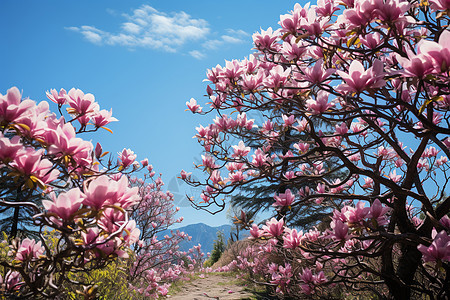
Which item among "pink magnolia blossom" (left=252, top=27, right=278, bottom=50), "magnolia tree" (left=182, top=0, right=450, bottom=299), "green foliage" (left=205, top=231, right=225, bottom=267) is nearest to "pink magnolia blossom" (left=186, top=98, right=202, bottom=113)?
"magnolia tree" (left=182, top=0, right=450, bottom=299)

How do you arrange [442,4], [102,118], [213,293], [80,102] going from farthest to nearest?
[213,293], [102,118], [80,102], [442,4]

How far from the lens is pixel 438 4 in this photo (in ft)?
4.96

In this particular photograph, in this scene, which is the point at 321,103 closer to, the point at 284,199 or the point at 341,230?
the point at 341,230

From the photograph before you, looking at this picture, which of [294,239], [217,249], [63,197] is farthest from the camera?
[217,249]

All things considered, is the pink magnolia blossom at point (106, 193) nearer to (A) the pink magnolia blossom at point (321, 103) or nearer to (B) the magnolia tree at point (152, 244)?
(A) the pink magnolia blossom at point (321, 103)

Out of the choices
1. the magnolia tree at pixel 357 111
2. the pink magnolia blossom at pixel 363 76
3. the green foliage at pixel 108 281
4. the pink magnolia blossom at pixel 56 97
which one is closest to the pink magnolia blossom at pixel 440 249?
the magnolia tree at pixel 357 111

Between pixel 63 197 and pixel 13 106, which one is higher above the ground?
pixel 13 106

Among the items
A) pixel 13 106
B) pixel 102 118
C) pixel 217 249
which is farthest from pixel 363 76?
pixel 217 249

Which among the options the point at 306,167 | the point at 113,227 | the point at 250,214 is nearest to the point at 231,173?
the point at 306,167

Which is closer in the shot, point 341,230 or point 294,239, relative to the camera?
point 341,230

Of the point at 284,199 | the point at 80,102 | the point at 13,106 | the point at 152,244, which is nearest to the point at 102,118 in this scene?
the point at 80,102

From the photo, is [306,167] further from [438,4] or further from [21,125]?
[21,125]

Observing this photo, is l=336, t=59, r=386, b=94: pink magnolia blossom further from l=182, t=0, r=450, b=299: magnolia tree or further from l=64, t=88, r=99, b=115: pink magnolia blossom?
l=64, t=88, r=99, b=115: pink magnolia blossom

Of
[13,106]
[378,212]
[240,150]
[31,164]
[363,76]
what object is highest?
[240,150]
